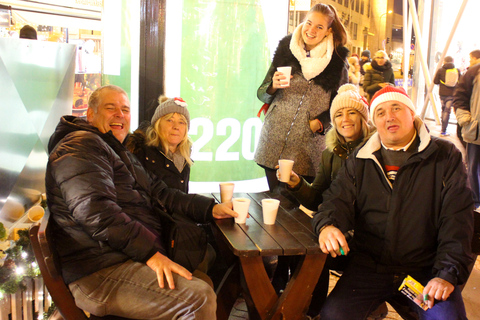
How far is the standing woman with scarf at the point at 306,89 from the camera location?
3309 millimetres

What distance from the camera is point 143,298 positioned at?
80.4 inches

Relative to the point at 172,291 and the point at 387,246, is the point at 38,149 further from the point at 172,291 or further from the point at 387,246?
the point at 387,246

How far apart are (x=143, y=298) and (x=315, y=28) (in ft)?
7.34

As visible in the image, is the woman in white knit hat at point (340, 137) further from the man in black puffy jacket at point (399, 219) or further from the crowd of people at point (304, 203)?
the man in black puffy jacket at point (399, 219)

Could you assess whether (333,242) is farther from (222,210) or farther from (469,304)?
(469,304)

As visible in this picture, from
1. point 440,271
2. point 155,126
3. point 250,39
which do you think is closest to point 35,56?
point 155,126

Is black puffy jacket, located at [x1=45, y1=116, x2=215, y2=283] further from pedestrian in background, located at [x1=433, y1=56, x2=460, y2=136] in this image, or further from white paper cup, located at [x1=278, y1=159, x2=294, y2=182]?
pedestrian in background, located at [x1=433, y1=56, x2=460, y2=136]

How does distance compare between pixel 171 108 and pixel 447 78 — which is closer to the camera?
pixel 171 108

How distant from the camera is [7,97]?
131 inches

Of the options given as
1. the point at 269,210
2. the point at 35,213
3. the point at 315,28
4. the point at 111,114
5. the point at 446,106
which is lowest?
the point at 35,213

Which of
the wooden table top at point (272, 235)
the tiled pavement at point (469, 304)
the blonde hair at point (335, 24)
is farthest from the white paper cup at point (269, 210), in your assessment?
the blonde hair at point (335, 24)

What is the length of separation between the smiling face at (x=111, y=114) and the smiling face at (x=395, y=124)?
1482mm

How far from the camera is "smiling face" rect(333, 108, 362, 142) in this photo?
2854 millimetres

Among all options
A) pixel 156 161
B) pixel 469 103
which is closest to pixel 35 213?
→ pixel 156 161
